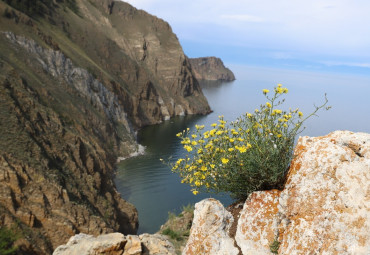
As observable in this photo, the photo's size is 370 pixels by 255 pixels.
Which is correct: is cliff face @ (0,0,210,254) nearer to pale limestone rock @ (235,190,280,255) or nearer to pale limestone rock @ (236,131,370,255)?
pale limestone rock @ (235,190,280,255)

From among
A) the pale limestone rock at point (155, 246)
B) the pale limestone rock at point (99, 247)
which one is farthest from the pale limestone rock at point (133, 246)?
the pale limestone rock at point (155, 246)

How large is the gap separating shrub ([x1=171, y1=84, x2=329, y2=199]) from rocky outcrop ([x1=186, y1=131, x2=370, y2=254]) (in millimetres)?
274

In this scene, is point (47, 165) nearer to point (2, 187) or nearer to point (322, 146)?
point (2, 187)

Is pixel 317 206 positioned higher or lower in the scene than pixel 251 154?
lower

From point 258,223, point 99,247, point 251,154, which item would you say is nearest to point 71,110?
point 99,247

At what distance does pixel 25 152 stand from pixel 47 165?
2.12 m

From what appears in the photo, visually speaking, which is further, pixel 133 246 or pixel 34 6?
pixel 34 6

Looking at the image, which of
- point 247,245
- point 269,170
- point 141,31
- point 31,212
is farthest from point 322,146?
point 141,31

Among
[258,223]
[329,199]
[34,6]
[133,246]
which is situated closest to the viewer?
[329,199]

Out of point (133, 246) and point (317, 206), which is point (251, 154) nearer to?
point (317, 206)

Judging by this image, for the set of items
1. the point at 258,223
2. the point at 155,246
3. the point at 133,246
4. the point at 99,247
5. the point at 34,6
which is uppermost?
the point at 34,6

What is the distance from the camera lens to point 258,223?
514 cm

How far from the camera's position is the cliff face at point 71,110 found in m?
21.1

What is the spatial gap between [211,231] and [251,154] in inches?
70.9
